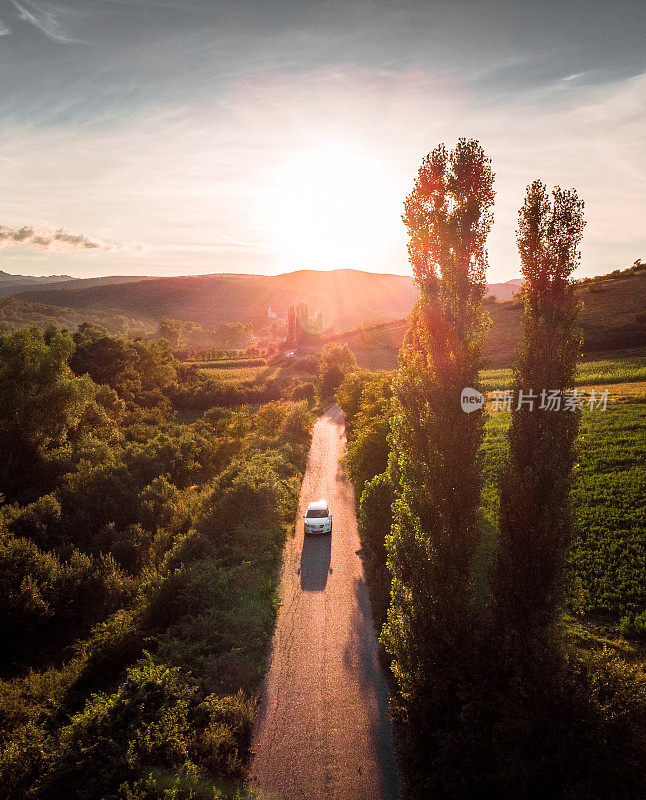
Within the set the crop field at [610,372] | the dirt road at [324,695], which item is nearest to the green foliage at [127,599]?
the dirt road at [324,695]

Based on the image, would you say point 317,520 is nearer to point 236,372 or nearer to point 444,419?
point 444,419

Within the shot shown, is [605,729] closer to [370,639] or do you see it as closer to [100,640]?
[370,639]

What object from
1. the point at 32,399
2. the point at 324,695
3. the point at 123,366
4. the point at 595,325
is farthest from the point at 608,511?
the point at 123,366

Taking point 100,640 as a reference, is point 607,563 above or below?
above

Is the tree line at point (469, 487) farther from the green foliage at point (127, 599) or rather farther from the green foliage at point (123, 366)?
the green foliage at point (123, 366)

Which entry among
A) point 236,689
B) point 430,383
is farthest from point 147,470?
point 430,383

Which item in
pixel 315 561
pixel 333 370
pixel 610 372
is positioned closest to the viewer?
pixel 315 561

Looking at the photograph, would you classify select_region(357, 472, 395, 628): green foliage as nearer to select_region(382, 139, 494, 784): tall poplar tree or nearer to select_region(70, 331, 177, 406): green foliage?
select_region(382, 139, 494, 784): tall poplar tree
